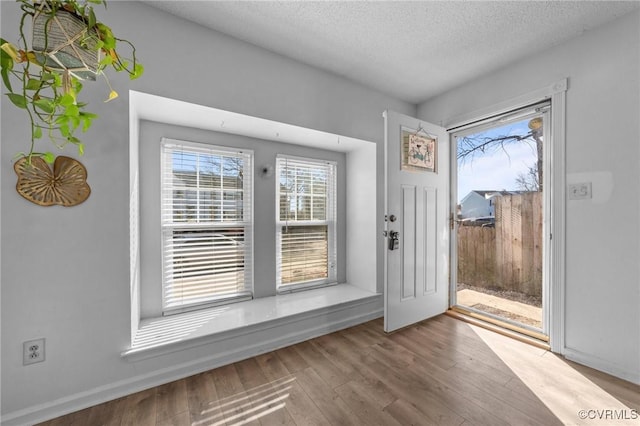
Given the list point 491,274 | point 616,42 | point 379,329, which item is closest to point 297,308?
point 379,329

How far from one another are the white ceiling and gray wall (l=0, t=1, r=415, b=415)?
232 millimetres

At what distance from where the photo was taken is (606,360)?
1.84m

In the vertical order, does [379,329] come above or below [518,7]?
below

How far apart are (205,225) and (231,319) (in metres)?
0.89

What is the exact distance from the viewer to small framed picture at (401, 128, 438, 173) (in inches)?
99.0

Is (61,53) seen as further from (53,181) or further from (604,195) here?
(604,195)

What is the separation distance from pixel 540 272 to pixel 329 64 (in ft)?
8.79

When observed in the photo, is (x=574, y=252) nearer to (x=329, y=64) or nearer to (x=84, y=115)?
(x=329, y=64)

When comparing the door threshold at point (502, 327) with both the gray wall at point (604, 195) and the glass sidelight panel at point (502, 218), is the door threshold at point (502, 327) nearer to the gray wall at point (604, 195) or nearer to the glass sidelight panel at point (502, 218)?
Answer: the glass sidelight panel at point (502, 218)

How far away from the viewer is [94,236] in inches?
62.5

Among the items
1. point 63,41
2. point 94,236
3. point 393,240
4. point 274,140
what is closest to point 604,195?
point 393,240

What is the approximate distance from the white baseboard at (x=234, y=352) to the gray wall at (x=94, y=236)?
0.04 meters

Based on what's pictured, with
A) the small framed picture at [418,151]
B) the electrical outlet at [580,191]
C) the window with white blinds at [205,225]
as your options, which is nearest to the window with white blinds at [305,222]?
the window with white blinds at [205,225]

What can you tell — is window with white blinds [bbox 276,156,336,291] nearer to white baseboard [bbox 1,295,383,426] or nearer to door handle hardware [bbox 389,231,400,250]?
white baseboard [bbox 1,295,383,426]
